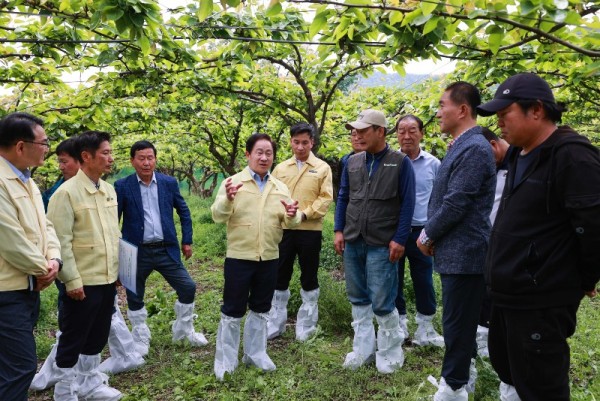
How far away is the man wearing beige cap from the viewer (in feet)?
13.1

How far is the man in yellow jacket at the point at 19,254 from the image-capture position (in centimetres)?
273

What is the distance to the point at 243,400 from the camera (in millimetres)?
3758

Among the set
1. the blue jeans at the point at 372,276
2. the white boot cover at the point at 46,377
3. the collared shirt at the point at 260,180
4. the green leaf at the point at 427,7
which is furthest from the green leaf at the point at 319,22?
the white boot cover at the point at 46,377

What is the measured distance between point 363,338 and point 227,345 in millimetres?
1300

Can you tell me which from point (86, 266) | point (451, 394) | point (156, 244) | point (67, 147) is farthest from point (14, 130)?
point (451, 394)

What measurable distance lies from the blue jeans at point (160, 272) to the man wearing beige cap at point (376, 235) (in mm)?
1806

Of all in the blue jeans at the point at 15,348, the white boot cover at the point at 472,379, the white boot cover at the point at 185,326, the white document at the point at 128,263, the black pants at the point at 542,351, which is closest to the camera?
the black pants at the point at 542,351

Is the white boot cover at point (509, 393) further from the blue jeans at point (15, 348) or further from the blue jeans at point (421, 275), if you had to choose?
the blue jeans at point (15, 348)

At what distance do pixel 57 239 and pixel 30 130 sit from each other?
2.75 ft

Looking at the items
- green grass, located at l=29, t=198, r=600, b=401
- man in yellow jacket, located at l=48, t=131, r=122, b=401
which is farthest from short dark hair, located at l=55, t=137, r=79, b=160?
green grass, located at l=29, t=198, r=600, b=401

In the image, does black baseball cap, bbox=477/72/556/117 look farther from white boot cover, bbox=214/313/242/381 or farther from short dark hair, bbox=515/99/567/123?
white boot cover, bbox=214/313/242/381

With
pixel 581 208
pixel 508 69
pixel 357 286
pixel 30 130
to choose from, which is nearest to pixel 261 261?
pixel 357 286

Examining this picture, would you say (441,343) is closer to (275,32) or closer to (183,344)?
(183,344)

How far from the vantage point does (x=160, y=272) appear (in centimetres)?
478
